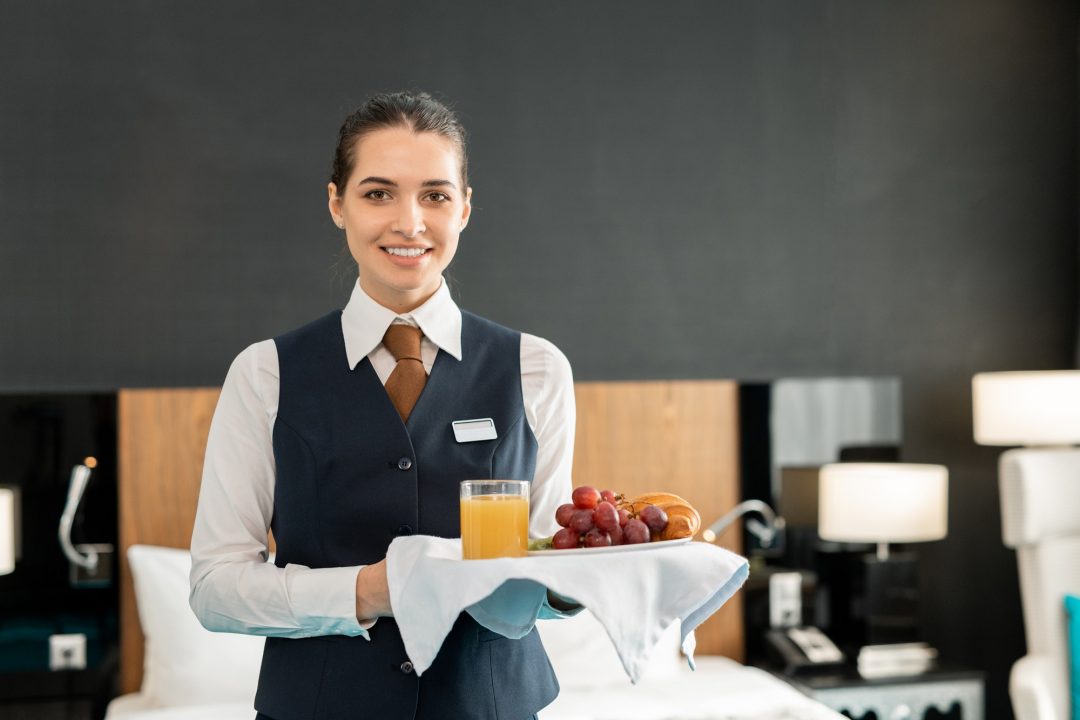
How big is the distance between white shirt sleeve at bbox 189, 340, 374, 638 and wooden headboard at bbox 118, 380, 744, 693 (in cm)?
213

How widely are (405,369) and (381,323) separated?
71 mm

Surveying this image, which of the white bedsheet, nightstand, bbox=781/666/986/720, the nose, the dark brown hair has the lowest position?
nightstand, bbox=781/666/986/720

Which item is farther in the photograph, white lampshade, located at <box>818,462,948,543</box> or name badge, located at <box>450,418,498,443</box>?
white lampshade, located at <box>818,462,948,543</box>

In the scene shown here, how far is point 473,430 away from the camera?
4.98ft

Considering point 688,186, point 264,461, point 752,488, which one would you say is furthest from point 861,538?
point 264,461

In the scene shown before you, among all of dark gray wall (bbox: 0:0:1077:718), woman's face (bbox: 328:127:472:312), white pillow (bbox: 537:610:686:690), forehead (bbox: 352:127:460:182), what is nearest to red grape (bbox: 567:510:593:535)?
woman's face (bbox: 328:127:472:312)

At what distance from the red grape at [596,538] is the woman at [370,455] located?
0.17 meters

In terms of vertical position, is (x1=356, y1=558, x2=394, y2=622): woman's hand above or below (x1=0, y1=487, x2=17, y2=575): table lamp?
above

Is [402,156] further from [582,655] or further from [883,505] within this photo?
[883,505]

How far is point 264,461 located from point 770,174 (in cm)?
304

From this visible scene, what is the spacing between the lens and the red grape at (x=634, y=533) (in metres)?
1.42

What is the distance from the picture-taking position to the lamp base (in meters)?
3.84

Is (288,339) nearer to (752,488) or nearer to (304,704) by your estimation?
(304,704)

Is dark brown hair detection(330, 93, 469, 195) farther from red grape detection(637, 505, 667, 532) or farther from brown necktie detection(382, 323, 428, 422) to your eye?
red grape detection(637, 505, 667, 532)
